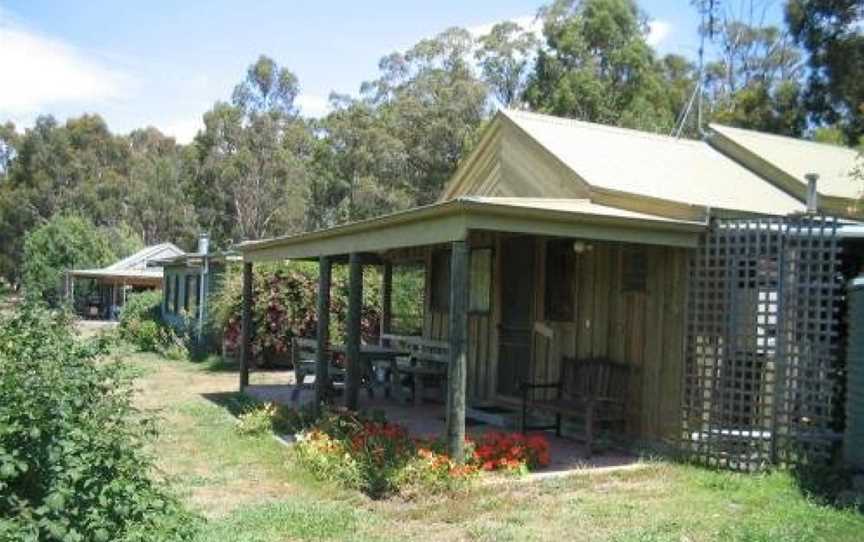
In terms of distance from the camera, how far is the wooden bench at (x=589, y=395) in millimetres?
9500

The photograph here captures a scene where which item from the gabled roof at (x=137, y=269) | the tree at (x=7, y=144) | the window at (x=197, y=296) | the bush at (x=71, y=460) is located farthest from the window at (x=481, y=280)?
the tree at (x=7, y=144)

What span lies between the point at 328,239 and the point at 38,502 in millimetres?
7297

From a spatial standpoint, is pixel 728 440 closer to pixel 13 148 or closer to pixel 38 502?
pixel 38 502

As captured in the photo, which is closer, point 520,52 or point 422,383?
point 422,383

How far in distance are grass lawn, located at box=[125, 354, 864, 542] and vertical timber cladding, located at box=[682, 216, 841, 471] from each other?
0.42 m

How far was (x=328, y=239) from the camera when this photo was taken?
11531 mm

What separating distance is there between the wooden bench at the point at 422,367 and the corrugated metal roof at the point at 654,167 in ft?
11.1

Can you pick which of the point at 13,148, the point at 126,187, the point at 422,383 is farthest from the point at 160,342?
the point at 13,148

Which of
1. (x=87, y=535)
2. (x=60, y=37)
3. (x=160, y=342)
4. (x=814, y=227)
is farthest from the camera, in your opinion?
(x=160, y=342)

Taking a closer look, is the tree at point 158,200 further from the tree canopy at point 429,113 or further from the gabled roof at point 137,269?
the gabled roof at point 137,269

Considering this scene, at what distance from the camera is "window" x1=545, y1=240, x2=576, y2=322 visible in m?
11.0

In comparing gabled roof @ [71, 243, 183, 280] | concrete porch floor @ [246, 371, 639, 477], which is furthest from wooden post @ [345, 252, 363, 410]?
gabled roof @ [71, 243, 183, 280]

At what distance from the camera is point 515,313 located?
481 inches

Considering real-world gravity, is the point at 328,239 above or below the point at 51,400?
above
